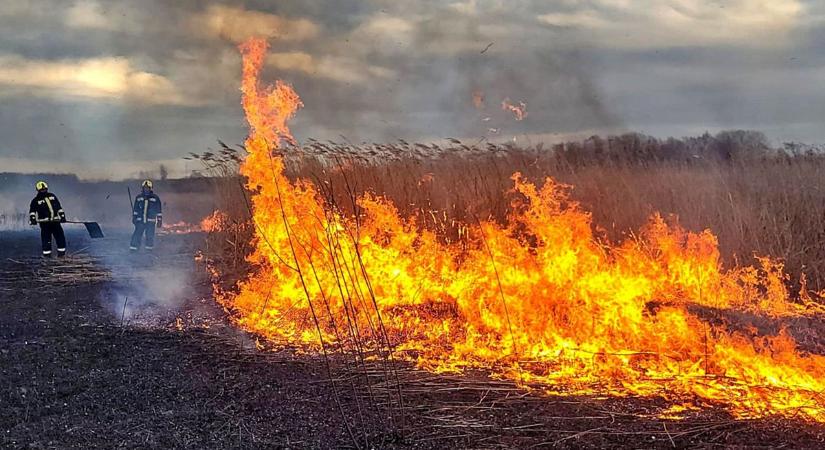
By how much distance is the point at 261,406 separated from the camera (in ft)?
15.0

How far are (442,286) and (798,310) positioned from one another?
3.87 metres

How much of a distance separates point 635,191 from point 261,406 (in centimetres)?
641

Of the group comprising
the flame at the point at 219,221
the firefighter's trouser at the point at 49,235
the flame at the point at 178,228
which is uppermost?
the flame at the point at 219,221

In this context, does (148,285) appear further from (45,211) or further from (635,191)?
(635,191)

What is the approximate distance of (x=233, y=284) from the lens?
9383mm

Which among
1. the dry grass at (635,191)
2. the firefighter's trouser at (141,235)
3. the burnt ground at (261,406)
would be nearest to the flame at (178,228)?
the firefighter's trouser at (141,235)

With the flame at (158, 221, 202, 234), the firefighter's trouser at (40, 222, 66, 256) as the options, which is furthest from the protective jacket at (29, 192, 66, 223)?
the flame at (158, 221, 202, 234)

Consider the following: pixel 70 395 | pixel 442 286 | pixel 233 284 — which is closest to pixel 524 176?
pixel 442 286

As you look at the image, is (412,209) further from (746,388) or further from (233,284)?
(746,388)

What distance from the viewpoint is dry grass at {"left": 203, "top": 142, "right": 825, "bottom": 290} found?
28.1 ft

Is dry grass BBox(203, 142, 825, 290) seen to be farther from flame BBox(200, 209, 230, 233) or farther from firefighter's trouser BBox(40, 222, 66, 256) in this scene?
firefighter's trouser BBox(40, 222, 66, 256)

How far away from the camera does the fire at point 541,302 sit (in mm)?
5012

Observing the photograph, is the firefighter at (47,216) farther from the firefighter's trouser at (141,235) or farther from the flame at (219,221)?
the flame at (219,221)

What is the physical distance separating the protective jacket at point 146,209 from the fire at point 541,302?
6.35 metres
